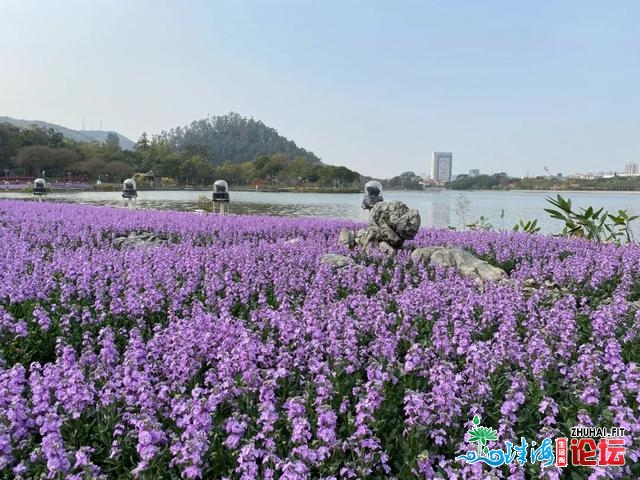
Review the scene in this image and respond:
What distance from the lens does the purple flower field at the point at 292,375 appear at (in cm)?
320

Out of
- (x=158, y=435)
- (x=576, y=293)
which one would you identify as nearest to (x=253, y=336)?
(x=158, y=435)

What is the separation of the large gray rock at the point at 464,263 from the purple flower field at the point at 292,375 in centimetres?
128

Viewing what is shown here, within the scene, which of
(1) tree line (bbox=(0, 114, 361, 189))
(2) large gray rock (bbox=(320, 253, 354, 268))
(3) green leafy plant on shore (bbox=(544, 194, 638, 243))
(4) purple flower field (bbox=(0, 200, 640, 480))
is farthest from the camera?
(1) tree line (bbox=(0, 114, 361, 189))

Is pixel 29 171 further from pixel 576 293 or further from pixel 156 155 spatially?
pixel 576 293

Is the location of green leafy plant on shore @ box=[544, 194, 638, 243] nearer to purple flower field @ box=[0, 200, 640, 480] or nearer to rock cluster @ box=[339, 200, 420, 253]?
rock cluster @ box=[339, 200, 420, 253]

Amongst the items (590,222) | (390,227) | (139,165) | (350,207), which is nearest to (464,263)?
(390,227)

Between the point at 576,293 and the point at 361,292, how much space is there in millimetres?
3855

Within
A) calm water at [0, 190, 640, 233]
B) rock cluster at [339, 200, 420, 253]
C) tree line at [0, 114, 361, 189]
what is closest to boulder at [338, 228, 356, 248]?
rock cluster at [339, 200, 420, 253]

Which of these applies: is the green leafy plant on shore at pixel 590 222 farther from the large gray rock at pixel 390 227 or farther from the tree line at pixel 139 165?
the tree line at pixel 139 165

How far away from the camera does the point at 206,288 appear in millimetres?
7199

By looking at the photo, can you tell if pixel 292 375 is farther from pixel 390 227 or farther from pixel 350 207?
pixel 350 207

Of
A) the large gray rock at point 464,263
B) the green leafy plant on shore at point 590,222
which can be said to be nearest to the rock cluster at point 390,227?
the large gray rock at point 464,263

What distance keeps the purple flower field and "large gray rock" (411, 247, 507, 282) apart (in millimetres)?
1277

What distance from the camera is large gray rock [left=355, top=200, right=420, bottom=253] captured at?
38.7 ft
